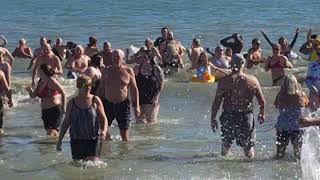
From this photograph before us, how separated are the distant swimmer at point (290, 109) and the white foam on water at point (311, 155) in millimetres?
170

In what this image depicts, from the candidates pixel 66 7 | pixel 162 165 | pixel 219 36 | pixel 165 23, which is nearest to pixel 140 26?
pixel 165 23

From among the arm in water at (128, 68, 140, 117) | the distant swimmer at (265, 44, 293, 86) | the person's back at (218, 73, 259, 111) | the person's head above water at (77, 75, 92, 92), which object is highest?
the person's head above water at (77, 75, 92, 92)

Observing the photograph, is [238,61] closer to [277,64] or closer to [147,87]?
[147,87]

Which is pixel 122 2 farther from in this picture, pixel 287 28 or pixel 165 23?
pixel 287 28

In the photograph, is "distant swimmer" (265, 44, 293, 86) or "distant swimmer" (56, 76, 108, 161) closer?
"distant swimmer" (56, 76, 108, 161)

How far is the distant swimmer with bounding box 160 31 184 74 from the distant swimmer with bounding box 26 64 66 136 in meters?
7.61

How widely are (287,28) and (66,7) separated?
1836cm

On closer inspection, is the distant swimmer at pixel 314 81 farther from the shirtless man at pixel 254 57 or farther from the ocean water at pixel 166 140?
the shirtless man at pixel 254 57

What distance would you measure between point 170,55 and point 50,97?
7987mm

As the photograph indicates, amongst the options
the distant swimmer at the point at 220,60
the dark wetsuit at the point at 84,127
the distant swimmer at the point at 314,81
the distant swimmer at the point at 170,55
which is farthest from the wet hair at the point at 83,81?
the distant swimmer at the point at 170,55

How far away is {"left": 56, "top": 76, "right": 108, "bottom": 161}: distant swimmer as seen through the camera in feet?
30.0

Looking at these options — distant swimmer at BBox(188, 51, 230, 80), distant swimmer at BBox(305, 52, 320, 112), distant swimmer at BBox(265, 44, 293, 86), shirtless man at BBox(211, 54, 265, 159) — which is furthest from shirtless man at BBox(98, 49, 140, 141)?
distant swimmer at BBox(188, 51, 230, 80)

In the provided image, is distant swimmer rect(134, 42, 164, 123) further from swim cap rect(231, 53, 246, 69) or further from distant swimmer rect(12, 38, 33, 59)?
distant swimmer rect(12, 38, 33, 59)

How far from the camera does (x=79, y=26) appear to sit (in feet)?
115
